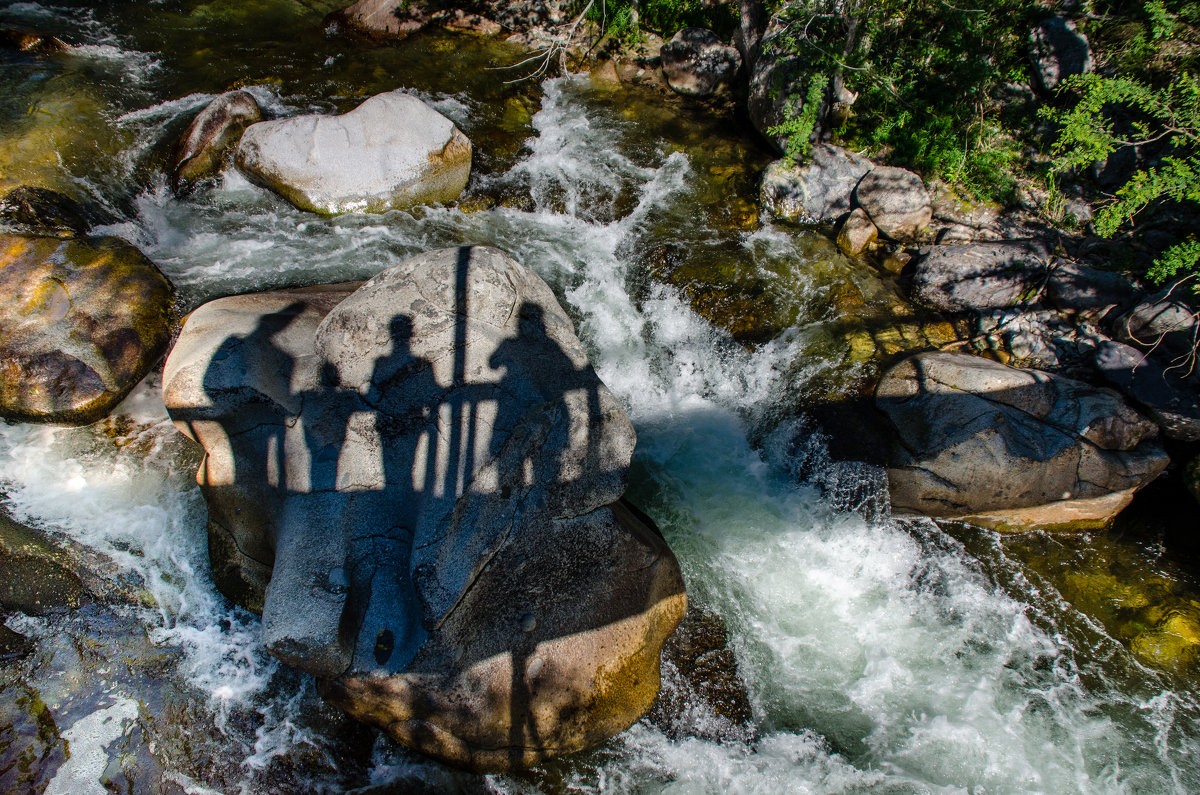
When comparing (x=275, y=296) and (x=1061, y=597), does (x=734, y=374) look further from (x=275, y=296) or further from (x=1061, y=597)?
(x=275, y=296)

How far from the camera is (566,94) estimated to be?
883 centimetres

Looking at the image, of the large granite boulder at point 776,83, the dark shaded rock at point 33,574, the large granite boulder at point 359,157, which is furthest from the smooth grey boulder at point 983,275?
the dark shaded rock at point 33,574

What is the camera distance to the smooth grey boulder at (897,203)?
267 inches

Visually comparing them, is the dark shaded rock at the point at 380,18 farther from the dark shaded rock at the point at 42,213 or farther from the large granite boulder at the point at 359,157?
the dark shaded rock at the point at 42,213

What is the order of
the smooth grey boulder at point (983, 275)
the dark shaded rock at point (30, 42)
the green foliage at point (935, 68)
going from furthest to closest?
the dark shaded rock at point (30, 42)
the green foliage at point (935, 68)
the smooth grey boulder at point (983, 275)

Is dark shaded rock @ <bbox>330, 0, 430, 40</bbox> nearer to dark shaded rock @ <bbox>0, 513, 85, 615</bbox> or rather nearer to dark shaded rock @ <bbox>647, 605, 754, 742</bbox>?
dark shaded rock @ <bbox>0, 513, 85, 615</bbox>

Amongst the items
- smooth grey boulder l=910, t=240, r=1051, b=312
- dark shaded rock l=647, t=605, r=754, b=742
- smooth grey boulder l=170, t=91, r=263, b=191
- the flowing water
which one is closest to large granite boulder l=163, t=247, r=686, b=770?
dark shaded rock l=647, t=605, r=754, b=742

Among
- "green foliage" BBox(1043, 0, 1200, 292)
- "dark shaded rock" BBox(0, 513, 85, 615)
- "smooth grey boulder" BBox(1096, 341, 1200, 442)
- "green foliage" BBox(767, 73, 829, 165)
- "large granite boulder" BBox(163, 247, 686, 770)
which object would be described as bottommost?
"dark shaded rock" BBox(0, 513, 85, 615)

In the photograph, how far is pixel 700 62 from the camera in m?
8.61

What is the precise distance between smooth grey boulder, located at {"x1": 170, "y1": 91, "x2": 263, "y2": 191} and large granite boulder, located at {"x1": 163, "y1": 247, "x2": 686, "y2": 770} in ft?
10.1

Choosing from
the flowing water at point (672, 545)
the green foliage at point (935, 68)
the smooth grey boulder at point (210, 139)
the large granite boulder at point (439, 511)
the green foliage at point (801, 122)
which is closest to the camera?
the large granite boulder at point (439, 511)

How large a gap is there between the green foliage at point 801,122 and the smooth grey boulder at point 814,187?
0.14m

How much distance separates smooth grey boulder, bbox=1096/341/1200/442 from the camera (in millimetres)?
5176

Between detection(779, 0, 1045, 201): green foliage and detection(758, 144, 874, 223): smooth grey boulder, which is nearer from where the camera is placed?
detection(779, 0, 1045, 201): green foliage
